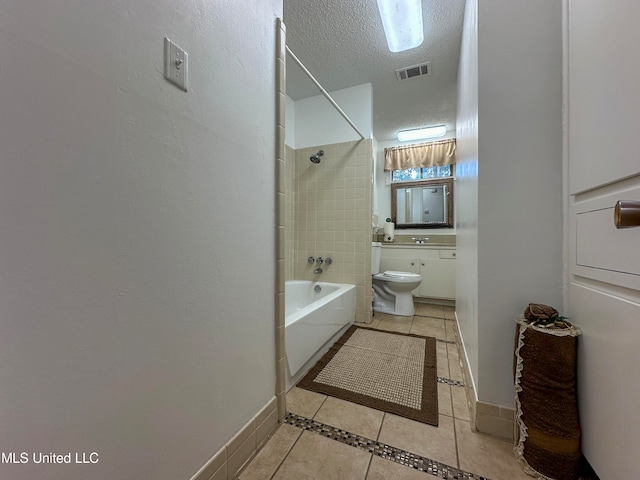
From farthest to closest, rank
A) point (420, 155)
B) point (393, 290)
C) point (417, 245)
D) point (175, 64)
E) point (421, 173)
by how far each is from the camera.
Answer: point (421, 173)
point (420, 155)
point (417, 245)
point (393, 290)
point (175, 64)

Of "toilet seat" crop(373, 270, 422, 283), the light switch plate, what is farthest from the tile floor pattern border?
"toilet seat" crop(373, 270, 422, 283)

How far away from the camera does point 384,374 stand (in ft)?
5.05

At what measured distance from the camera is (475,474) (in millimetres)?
898

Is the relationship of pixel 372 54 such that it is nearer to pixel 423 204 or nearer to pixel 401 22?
pixel 401 22

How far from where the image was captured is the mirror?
339 centimetres

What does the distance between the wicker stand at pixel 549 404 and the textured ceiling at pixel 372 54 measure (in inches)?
80.5

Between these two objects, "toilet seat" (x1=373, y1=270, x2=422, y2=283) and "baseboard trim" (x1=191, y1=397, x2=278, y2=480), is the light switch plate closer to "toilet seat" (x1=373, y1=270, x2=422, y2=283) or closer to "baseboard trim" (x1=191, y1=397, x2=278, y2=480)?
"baseboard trim" (x1=191, y1=397, x2=278, y2=480)

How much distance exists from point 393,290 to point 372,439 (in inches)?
71.2

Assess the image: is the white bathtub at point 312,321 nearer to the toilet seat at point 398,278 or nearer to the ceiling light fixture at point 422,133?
the toilet seat at point 398,278

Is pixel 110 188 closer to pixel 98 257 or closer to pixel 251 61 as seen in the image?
pixel 98 257

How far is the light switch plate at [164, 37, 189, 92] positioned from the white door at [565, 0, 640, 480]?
3.80ft

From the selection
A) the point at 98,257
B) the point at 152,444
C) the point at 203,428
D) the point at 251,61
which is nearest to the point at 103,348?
the point at 98,257

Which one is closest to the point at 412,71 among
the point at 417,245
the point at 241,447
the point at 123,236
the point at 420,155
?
the point at 420,155

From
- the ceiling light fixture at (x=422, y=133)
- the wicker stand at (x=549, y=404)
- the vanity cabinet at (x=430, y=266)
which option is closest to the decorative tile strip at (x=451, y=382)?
the wicker stand at (x=549, y=404)
